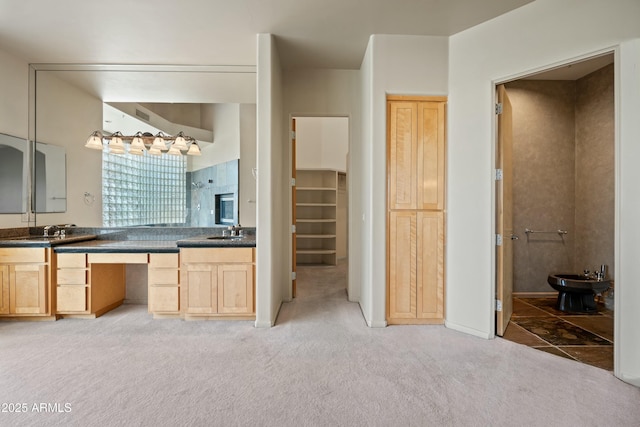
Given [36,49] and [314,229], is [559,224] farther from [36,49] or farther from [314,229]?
[36,49]

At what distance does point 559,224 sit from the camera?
165 inches

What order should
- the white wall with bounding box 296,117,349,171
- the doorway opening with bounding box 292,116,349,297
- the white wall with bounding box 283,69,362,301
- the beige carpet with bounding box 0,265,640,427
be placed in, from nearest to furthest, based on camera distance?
the beige carpet with bounding box 0,265,640,427
the white wall with bounding box 283,69,362,301
the doorway opening with bounding box 292,116,349,297
the white wall with bounding box 296,117,349,171

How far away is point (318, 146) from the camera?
6.55m

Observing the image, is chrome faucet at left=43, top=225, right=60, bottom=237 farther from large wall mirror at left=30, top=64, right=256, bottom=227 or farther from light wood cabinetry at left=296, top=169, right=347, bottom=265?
light wood cabinetry at left=296, top=169, right=347, bottom=265

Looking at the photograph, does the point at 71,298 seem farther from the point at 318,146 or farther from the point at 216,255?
the point at 318,146

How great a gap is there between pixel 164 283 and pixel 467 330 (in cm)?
303

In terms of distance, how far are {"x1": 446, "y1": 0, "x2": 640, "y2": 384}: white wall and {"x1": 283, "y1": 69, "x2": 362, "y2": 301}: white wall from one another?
117cm

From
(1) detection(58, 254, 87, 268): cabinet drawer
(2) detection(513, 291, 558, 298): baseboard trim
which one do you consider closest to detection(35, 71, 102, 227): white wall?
(1) detection(58, 254, 87, 268): cabinet drawer

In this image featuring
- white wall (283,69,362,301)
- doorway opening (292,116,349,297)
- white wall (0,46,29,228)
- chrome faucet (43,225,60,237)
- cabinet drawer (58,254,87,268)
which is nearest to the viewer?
cabinet drawer (58,254,87,268)

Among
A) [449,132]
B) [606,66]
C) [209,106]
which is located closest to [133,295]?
[209,106]

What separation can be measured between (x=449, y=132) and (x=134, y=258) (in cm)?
341

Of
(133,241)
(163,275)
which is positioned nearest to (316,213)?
(133,241)

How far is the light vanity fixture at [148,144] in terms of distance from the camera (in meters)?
3.75

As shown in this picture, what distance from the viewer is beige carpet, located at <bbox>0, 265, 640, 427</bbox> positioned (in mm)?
1798
